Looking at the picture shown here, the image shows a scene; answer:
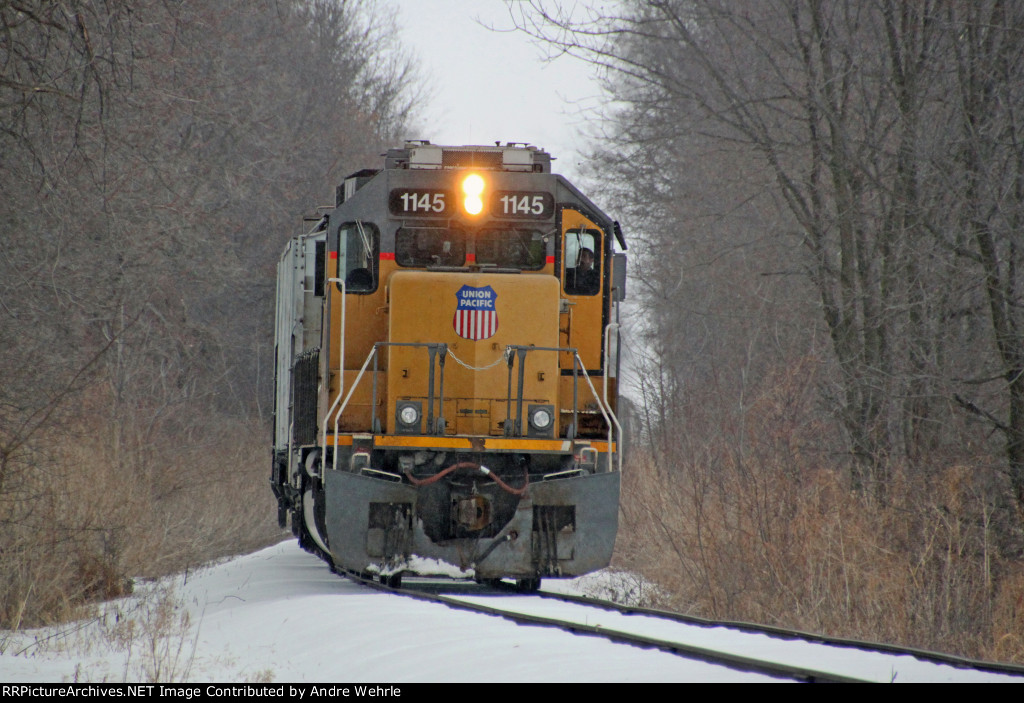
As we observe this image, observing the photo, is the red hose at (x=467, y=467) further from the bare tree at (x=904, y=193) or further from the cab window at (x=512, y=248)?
the bare tree at (x=904, y=193)

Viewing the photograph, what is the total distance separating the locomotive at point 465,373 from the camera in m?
8.95

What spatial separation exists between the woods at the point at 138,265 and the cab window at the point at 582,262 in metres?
3.36

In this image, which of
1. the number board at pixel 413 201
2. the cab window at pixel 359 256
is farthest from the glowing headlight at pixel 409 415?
the number board at pixel 413 201

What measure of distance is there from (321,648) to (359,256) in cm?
426

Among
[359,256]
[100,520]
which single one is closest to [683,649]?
[359,256]

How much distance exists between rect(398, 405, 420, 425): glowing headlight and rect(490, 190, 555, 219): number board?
1.91 metres

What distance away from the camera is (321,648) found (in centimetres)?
630

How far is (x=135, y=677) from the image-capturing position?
572 cm

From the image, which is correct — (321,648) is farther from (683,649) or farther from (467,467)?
(467,467)

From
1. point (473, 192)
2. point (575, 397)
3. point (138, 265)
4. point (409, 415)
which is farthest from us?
point (138, 265)

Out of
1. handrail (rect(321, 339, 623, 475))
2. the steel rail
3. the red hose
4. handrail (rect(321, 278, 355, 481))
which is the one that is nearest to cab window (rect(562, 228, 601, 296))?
handrail (rect(321, 339, 623, 475))

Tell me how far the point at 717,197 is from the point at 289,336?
28.1 ft

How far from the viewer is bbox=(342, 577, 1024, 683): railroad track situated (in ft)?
16.9

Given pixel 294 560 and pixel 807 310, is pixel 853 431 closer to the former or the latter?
pixel 807 310
